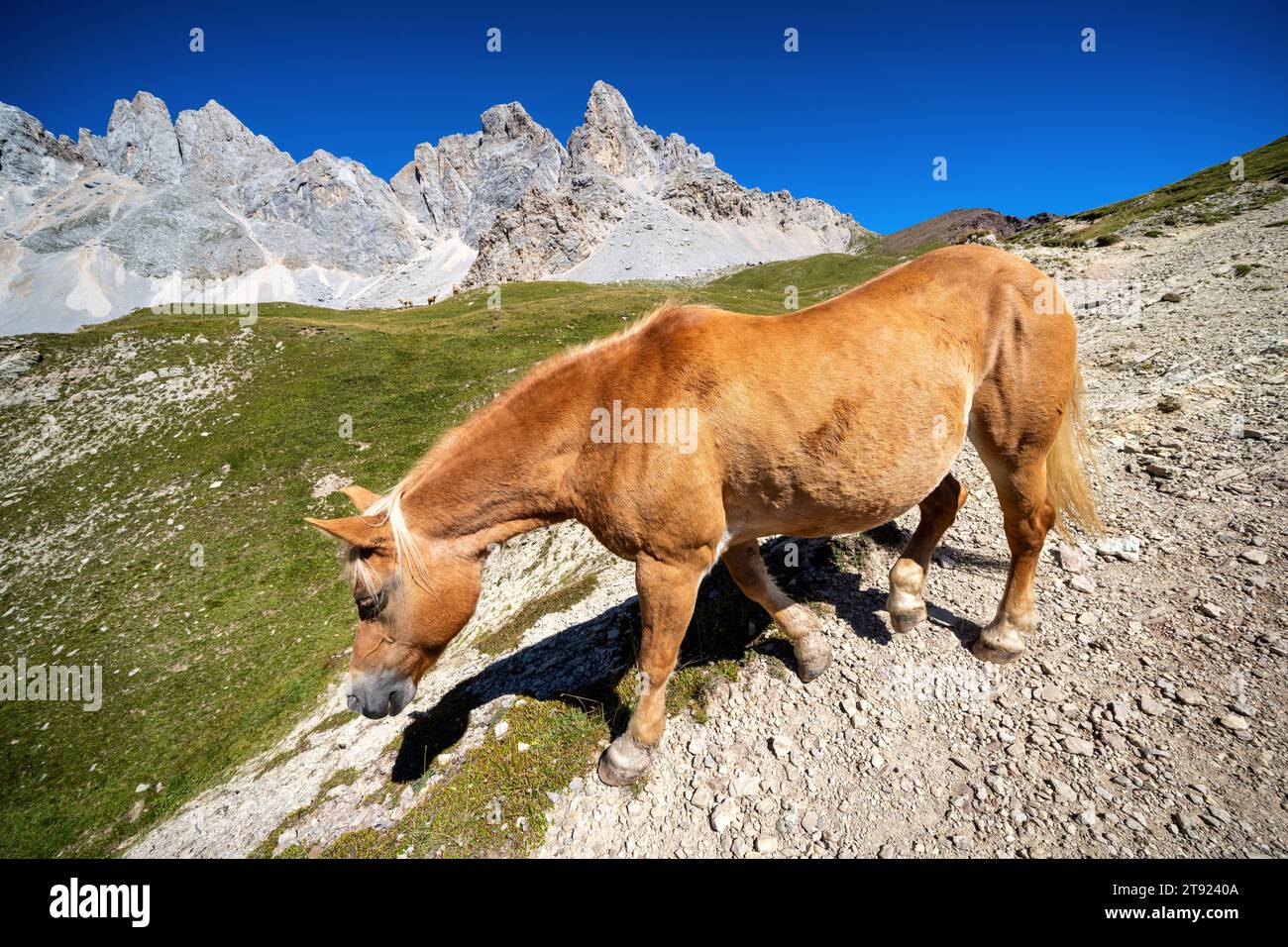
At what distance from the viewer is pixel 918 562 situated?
195 inches

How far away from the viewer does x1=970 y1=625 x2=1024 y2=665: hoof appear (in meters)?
4.41

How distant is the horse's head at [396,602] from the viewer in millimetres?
3795

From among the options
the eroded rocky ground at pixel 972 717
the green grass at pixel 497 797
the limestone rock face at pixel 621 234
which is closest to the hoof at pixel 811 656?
the eroded rocky ground at pixel 972 717

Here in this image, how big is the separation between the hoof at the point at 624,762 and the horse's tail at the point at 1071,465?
14.8 ft

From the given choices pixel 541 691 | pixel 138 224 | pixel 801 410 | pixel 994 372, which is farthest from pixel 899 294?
pixel 138 224

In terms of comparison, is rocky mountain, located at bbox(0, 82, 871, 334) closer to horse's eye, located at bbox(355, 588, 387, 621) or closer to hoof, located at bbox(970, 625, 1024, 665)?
hoof, located at bbox(970, 625, 1024, 665)

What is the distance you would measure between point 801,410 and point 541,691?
392 cm

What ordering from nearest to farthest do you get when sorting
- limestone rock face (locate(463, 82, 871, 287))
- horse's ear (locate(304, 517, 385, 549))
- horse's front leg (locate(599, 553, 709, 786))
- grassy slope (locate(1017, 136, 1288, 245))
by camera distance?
horse's ear (locate(304, 517, 385, 549))
horse's front leg (locate(599, 553, 709, 786))
grassy slope (locate(1017, 136, 1288, 245))
limestone rock face (locate(463, 82, 871, 287))

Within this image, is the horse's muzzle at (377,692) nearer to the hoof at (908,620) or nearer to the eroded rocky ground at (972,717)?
the eroded rocky ground at (972,717)

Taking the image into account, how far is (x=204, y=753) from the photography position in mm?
8695

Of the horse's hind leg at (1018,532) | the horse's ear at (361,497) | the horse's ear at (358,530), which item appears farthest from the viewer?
the horse's hind leg at (1018,532)

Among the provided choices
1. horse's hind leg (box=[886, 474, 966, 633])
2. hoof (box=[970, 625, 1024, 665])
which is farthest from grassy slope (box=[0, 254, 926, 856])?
hoof (box=[970, 625, 1024, 665])

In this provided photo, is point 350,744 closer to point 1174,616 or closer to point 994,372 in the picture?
point 994,372

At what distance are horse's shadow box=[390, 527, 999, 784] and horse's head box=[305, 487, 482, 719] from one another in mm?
1158
